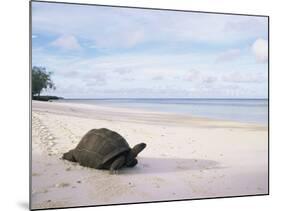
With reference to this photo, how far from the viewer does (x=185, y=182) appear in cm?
416

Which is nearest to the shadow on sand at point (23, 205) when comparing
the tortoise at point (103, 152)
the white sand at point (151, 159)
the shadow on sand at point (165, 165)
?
the white sand at point (151, 159)

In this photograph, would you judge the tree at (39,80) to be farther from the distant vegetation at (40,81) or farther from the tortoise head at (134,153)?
the tortoise head at (134,153)

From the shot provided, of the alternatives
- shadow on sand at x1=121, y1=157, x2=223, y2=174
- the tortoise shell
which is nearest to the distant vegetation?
the tortoise shell

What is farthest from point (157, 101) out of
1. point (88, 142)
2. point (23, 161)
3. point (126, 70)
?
point (23, 161)

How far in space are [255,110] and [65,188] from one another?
195 cm

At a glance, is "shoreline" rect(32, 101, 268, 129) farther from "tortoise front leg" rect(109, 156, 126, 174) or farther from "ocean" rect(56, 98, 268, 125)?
"tortoise front leg" rect(109, 156, 126, 174)

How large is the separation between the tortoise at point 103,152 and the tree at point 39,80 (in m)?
0.56

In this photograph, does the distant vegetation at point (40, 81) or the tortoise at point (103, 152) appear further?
the tortoise at point (103, 152)

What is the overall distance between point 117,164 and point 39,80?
96 centimetres

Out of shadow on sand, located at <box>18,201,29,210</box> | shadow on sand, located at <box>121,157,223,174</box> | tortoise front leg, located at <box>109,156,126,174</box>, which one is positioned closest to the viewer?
shadow on sand, located at <box>18,201,29,210</box>

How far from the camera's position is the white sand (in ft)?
12.6

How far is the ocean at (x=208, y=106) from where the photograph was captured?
4.12 m

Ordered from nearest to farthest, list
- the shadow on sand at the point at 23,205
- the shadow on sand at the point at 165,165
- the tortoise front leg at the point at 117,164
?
the shadow on sand at the point at 23,205 → the tortoise front leg at the point at 117,164 → the shadow on sand at the point at 165,165

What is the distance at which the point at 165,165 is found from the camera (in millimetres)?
4145
